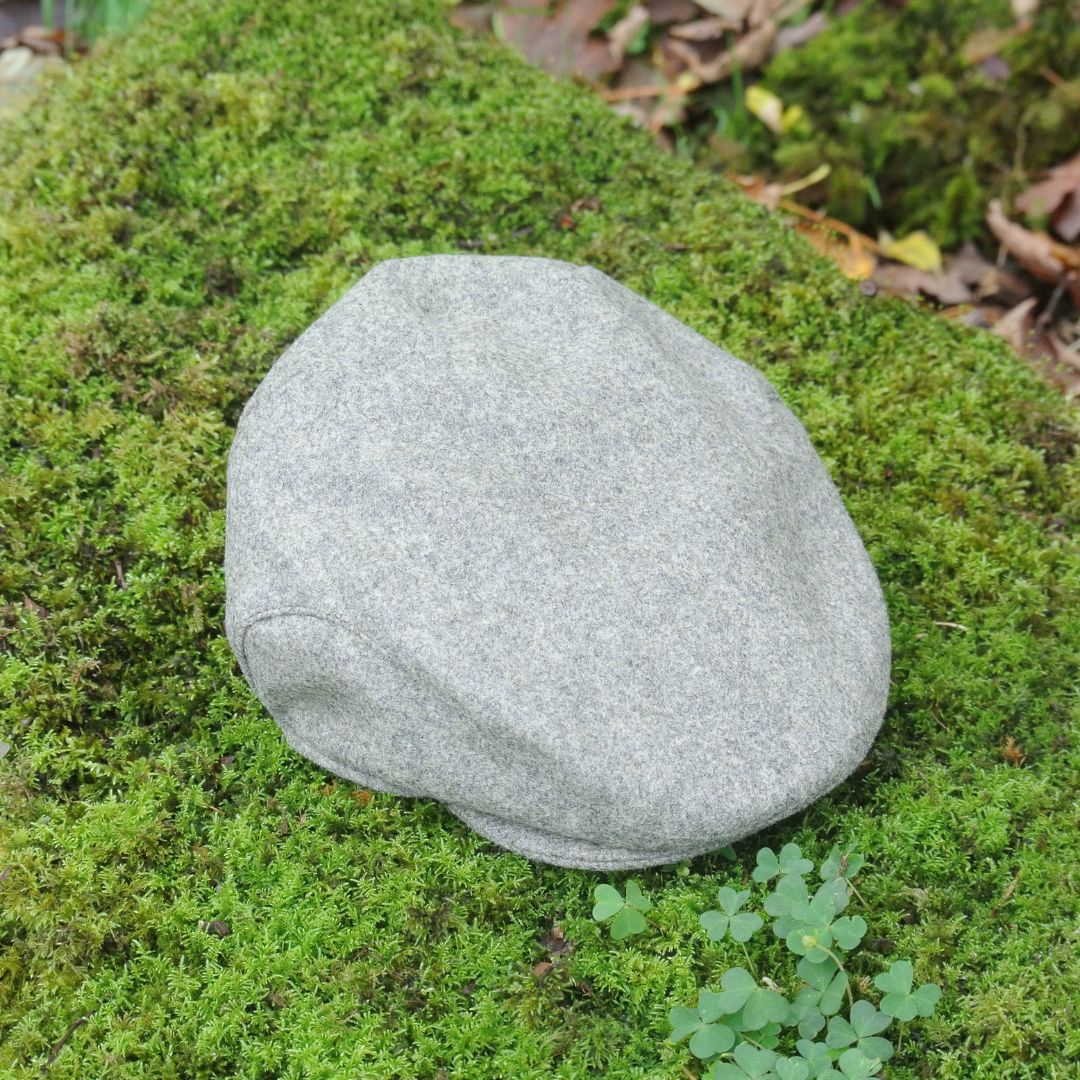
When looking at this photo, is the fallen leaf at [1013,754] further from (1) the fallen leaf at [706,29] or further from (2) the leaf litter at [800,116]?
(1) the fallen leaf at [706,29]

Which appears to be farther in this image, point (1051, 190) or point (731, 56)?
point (731, 56)

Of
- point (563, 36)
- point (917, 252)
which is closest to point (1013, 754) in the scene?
point (917, 252)

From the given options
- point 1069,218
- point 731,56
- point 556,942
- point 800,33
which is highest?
point 800,33

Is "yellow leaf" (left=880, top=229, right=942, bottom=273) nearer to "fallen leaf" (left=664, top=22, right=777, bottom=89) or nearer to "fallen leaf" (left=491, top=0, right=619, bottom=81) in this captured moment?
"fallen leaf" (left=664, top=22, right=777, bottom=89)

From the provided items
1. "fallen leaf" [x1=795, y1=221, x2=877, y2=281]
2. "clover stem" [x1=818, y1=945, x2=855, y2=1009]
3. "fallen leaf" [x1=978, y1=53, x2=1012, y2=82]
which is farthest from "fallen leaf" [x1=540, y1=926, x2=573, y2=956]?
"fallen leaf" [x1=978, y1=53, x2=1012, y2=82]

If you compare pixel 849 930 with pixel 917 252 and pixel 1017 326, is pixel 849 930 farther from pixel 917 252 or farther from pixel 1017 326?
pixel 917 252

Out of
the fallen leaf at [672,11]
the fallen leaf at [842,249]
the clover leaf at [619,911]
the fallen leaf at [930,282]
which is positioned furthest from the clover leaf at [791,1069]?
the fallen leaf at [672,11]
